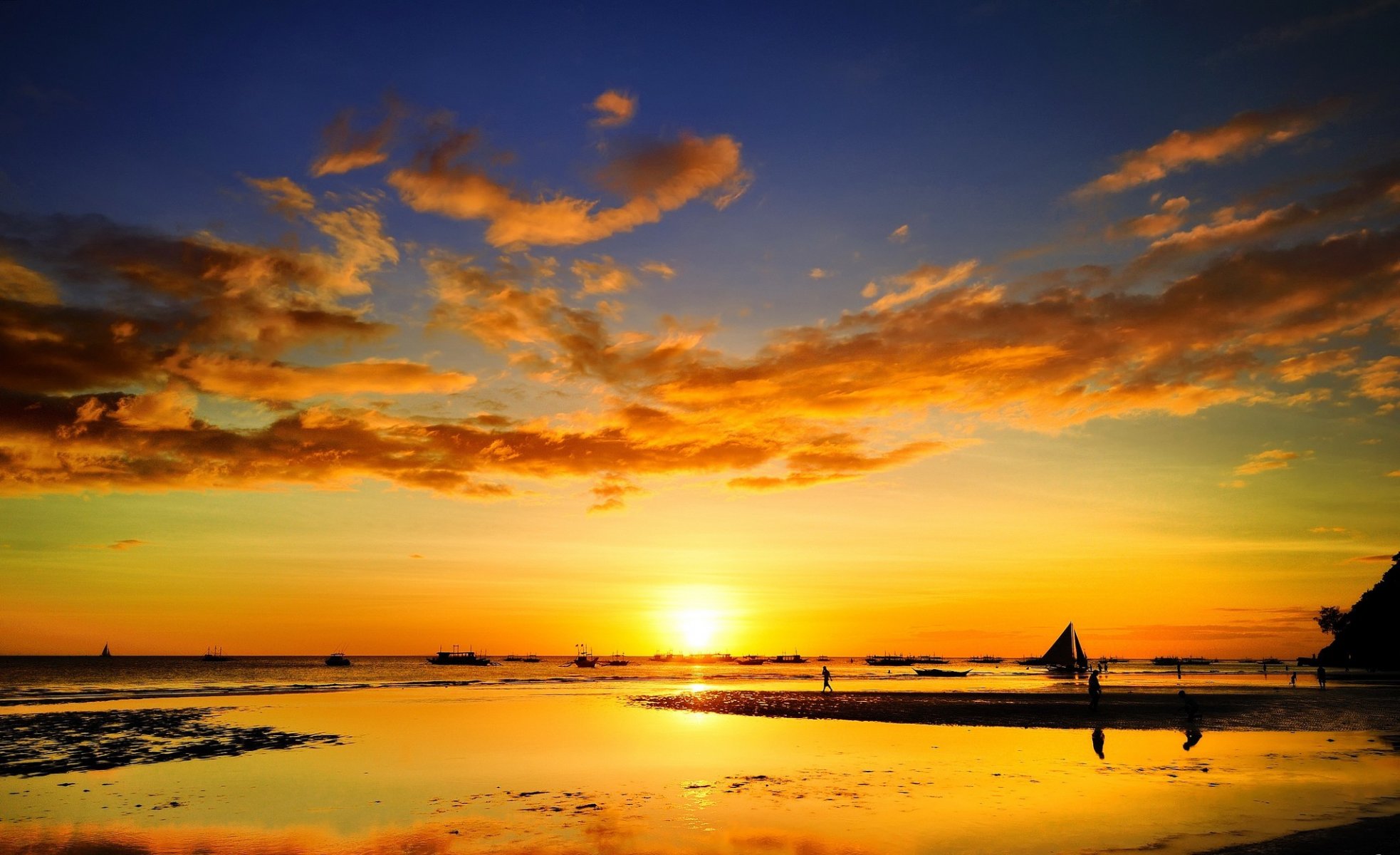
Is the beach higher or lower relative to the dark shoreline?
lower

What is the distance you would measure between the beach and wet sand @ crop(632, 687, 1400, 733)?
59 centimetres

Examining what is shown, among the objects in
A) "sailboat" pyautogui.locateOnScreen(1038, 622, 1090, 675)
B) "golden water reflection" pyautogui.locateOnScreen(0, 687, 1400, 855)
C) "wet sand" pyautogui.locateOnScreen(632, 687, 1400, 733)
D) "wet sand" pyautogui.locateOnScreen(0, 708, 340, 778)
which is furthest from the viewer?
"sailboat" pyautogui.locateOnScreen(1038, 622, 1090, 675)

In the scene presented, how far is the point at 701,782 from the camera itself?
86.4 feet

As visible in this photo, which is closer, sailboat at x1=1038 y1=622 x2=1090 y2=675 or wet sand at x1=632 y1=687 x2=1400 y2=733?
wet sand at x1=632 y1=687 x2=1400 y2=733

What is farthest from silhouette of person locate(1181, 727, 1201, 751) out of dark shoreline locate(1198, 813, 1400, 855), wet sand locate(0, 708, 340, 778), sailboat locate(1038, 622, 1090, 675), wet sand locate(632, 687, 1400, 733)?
sailboat locate(1038, 622, 1090, 675)

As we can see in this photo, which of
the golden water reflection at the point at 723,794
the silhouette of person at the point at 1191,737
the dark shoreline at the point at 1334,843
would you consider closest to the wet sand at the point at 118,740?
the golden water reflection at the point at 723,794

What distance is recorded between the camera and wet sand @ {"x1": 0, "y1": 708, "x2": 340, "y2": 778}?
105 feet

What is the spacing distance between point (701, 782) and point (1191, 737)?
25656mm

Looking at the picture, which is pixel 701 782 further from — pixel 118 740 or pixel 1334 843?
pixel 118 740

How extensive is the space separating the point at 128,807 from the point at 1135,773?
30698 millimetres

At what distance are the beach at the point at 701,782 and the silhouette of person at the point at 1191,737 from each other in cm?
29

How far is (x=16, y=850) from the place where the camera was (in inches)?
704

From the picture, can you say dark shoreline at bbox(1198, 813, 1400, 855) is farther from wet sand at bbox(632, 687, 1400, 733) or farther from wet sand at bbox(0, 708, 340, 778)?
wet sand at bbox(0, 708, 340, 778)

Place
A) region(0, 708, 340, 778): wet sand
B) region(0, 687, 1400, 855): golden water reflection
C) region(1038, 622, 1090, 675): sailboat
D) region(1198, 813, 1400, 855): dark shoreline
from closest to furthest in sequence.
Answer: region(1198, 813, 1400, 855): dark shoreline
region(0, 687, 1400, 855): golden water reflection
region(0, 708, 340, 778): wet sand
region(1038, 622, 1090, 675): sailboat
